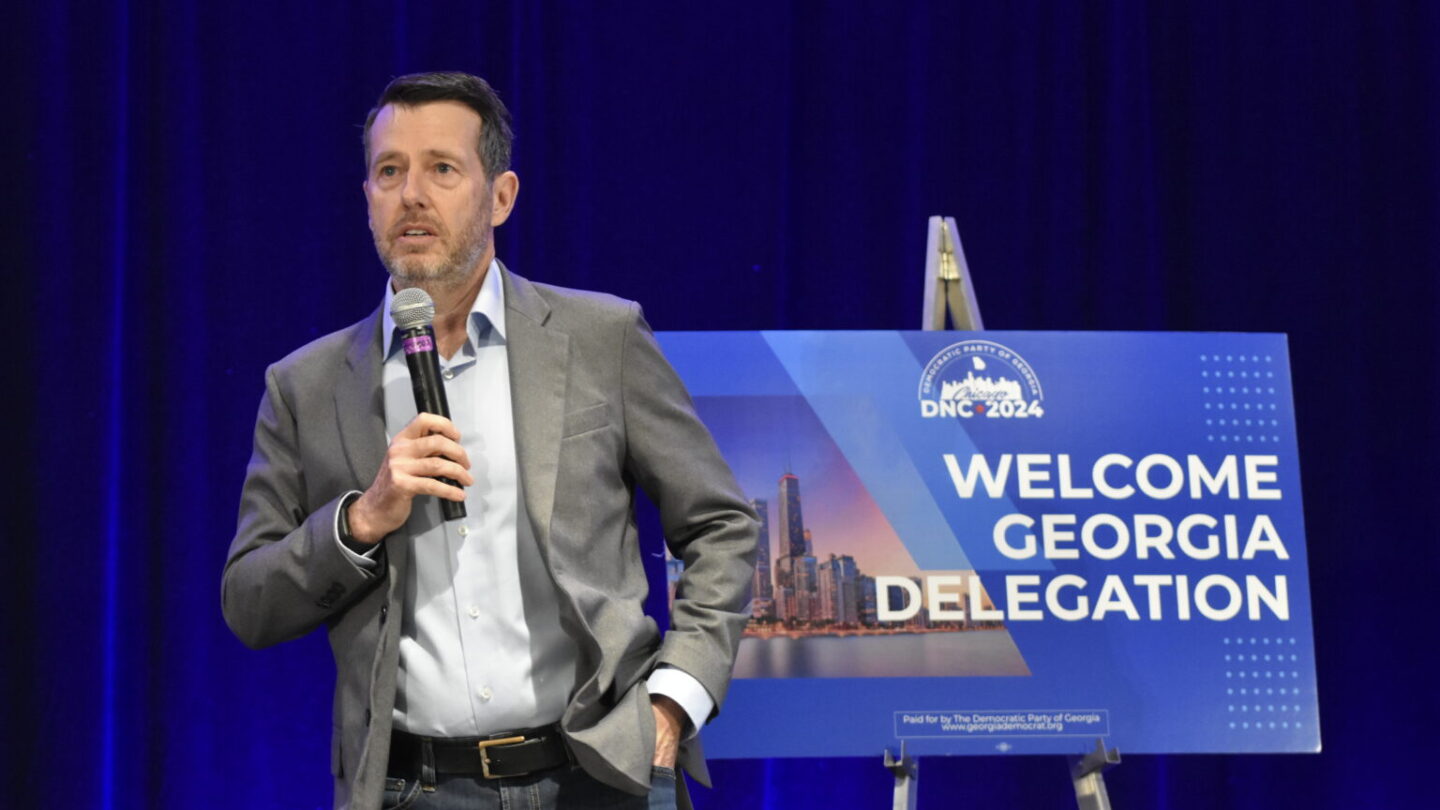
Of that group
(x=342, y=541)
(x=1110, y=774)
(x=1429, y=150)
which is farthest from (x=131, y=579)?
(x=1429, y=150)

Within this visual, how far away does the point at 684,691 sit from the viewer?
1701mm

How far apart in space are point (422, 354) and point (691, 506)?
409mm

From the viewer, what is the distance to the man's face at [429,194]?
5.98 feet

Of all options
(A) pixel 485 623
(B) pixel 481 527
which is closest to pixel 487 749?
(A) pixel 485 623

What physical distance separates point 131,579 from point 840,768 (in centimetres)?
197

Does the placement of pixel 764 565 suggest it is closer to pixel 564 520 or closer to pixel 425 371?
pixel 564 520

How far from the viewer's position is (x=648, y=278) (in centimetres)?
398

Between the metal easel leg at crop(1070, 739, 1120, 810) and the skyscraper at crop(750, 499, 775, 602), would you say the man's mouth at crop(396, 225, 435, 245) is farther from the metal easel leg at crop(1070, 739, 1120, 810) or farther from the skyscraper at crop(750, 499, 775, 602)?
the metal easel leg at crop(1070, 739, 1120, 810)

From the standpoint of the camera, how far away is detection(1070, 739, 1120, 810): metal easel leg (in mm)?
2508

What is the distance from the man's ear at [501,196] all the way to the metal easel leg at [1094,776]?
143 centimetres

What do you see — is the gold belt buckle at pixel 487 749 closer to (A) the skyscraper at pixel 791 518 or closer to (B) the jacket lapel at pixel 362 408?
(B) the jacket lapel at pixel 362 408

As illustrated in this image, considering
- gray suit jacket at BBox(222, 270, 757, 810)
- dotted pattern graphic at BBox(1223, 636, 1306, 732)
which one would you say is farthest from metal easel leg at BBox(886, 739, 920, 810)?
gray suit jacket at BBox(222, 270, 757, 810)

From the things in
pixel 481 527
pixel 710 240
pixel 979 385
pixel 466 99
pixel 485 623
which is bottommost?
pixel 485 623

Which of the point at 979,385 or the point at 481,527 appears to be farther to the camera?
the point at 979,385
